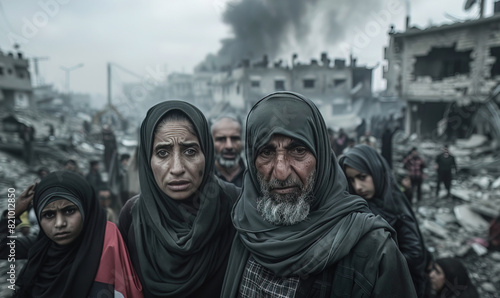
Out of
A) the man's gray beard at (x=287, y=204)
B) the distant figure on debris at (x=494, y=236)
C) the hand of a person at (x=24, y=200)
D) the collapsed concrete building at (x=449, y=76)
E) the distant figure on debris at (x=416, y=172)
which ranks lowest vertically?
the distant figure on debris at (x=494, y=236)

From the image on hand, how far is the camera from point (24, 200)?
185 centimetres

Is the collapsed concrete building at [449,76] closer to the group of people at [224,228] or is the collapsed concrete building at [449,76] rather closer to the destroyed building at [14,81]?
the group of people at [224,228]

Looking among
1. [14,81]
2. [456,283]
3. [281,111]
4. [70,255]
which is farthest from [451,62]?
[14,81]

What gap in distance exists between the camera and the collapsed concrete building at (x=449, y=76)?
44.2ft

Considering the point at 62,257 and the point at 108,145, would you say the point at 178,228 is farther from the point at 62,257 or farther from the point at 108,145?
the point at 108,145

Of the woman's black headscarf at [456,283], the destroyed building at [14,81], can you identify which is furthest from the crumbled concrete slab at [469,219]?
the destroyed building at [14,81]

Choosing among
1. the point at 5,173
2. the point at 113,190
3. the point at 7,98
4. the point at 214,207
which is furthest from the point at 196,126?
the point at 7,98

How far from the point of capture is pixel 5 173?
10078 mm

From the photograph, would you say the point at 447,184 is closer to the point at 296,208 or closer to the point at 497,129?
the point at 497,129

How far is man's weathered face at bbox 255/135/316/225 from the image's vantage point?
1.40 meters

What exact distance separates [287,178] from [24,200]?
1.63 meters

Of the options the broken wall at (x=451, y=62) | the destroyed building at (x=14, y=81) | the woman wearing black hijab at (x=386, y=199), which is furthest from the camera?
the destroyed building at (x=14, y=81)

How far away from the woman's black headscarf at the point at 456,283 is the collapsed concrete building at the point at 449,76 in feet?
41.1

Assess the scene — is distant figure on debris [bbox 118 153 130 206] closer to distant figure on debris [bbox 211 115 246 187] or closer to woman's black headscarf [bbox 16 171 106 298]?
distant figure on debris [bbox 211 115 246 187]
